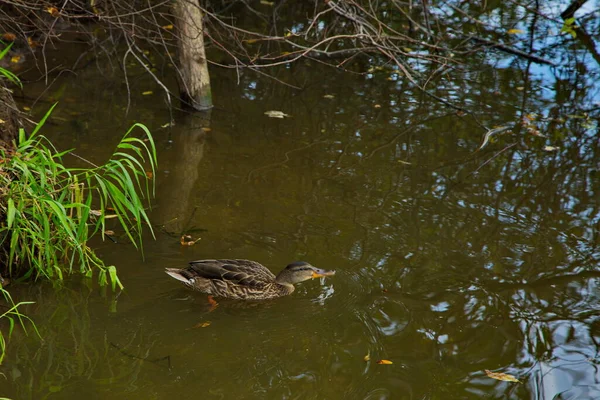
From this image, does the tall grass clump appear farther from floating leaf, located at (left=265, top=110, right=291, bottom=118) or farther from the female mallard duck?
floating leaf, located at (left=265, top=110, right=291, bottom=118)

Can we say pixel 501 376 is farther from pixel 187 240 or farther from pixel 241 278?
pixel 187 240

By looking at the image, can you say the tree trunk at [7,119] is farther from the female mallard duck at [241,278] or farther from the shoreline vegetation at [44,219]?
the female mallard duck at [241,278]

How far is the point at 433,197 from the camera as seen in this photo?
757 cm

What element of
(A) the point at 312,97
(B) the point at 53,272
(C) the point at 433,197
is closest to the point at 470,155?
(C) the point at 433,197

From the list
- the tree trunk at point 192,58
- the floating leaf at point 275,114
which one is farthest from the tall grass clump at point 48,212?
the floating leaf at point 275,114

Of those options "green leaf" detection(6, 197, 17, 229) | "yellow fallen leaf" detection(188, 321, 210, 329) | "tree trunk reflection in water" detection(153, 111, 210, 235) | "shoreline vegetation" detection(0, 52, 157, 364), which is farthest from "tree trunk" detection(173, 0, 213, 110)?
"yellow fallen leaf" detection(188, 321, 210, 329)

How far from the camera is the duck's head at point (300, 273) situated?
586 centimetres

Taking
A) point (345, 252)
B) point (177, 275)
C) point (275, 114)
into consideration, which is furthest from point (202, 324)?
point (275, 114)

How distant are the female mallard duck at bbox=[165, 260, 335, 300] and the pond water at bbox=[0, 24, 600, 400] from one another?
0.11 metres

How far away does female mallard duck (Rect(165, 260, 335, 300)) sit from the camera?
5.87 m

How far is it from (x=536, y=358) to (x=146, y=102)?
6.45 meters

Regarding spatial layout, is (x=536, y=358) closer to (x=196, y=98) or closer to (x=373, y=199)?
(x=373, y=199)

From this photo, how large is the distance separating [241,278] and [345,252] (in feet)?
3.70

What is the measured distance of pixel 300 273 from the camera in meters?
5.89
